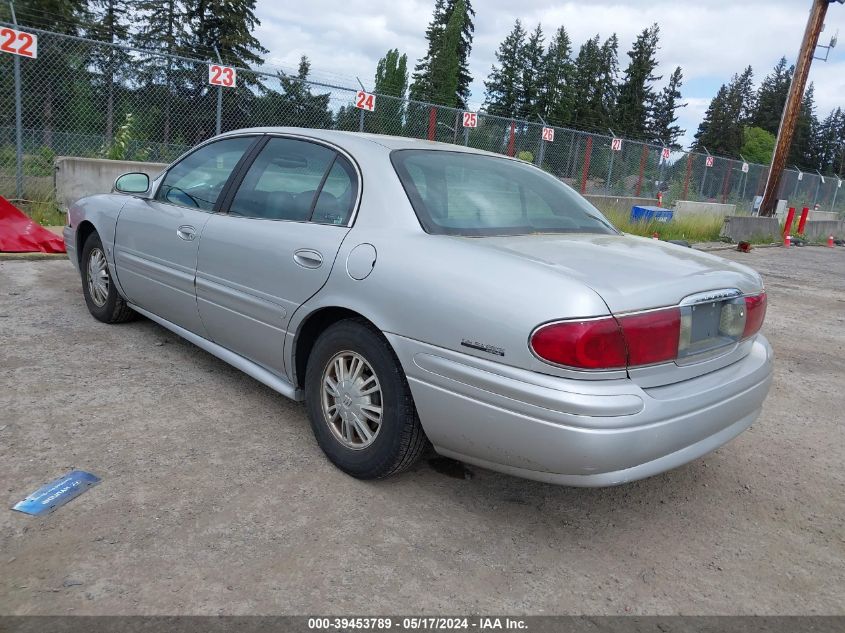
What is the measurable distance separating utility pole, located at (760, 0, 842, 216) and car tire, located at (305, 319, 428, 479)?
1849cm

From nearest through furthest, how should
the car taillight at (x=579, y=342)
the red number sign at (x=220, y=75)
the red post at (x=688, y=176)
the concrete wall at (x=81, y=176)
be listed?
the car taillight at (x=579, y=342) → the concrete wall at (x=81, y=176) → the red number sign at (x=220, y=75) → the red post at (x=688, y=176)

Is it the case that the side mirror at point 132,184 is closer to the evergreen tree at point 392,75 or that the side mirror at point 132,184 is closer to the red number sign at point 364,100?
the red number sign at point 364,100

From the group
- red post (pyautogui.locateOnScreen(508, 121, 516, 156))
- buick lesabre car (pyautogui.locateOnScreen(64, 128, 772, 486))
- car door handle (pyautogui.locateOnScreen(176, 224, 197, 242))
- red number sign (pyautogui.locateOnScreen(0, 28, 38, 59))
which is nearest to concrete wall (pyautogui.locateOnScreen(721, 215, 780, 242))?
red post (pyautogui.locateOnScreen(508, 121, 516, 156))

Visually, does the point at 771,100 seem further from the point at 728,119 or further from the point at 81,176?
the point at 81,176

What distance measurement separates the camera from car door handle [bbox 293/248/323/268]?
2979mm

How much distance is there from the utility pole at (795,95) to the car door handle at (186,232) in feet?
59.5

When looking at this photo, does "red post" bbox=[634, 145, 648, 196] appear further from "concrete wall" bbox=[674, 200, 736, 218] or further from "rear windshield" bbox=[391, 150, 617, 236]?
"rear windshield" bbox=[391, 150, 617, 236]

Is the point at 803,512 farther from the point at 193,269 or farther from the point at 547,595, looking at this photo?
the point at 193,269

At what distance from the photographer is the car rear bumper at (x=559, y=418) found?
223cm

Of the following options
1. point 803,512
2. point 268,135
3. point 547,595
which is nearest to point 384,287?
point 547,595

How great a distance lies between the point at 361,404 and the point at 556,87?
74.8 metres

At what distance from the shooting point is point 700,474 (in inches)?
130

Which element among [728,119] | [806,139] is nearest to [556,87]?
[728,119]

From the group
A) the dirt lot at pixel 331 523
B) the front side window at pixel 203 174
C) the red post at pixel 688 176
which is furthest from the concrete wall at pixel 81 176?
the red post at pixel 688 176
